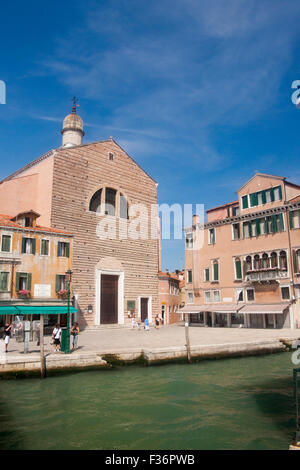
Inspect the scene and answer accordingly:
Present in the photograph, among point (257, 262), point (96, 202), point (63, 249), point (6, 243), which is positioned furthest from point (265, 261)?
point (6, 243)

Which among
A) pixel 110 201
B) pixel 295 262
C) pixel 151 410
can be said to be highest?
pixel 110 201

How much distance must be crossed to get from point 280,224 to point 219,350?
12590 mm

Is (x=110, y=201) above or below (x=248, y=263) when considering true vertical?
above

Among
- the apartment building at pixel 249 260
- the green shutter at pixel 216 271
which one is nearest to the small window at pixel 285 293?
the apartment building at pixel 249 260

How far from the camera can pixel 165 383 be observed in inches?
501

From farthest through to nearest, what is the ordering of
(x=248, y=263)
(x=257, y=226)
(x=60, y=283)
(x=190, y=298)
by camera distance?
1. (x=190, y=298)
2. (x=248, y=263)
3. (x=257, y=226)
4. (x=60, y=283)

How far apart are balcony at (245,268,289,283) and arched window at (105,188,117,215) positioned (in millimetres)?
11577

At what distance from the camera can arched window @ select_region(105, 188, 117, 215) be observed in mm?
30391

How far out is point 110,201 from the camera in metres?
30.8

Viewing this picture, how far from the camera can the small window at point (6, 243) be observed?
21969 mm

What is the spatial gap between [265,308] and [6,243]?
17062 millimetres

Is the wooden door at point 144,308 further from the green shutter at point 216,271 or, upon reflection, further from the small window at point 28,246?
the small window at point 28,246

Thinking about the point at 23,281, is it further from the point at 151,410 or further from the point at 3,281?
the point at 151,410
